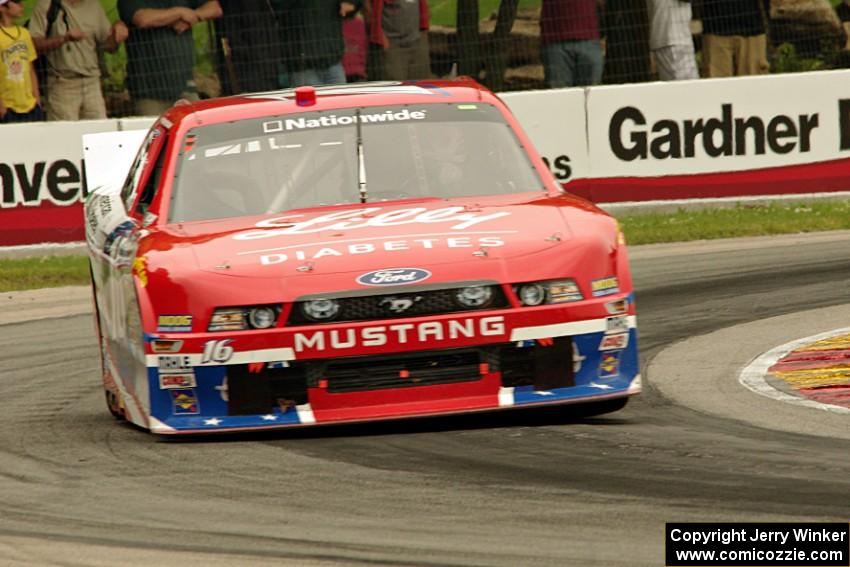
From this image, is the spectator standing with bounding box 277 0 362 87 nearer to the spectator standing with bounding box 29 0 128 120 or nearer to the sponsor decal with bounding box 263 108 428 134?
the spectator standing with bounding box 29 0 128 120

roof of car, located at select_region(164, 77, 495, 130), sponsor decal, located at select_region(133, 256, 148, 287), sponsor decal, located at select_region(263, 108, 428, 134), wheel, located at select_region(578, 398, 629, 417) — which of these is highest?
roof of car, located at select_region(164, 77, 495, 130)

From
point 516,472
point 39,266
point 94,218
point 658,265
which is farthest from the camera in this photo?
point 39,266

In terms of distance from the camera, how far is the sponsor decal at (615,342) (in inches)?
270

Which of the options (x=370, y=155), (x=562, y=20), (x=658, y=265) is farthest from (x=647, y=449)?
(x=562, y=20)

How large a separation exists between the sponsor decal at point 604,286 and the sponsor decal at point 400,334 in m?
0.43

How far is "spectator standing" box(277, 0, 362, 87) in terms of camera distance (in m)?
16.0

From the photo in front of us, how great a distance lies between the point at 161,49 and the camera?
16000mm

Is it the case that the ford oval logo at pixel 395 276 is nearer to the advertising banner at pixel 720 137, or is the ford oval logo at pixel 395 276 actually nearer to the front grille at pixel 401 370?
the front grille at pixel 401 370

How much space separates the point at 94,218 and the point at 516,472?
3422 mm

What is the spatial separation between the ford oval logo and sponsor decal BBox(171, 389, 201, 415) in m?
0.78

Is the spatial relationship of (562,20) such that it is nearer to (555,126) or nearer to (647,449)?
(555,126)

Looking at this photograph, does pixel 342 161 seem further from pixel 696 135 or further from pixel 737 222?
pixel 696 135

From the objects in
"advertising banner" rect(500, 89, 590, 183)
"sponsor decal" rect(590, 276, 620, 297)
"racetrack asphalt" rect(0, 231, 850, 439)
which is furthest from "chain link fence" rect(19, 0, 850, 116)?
"sponsor decal" rect(590, 276, 620, 297)

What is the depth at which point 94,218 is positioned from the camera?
8734mm
